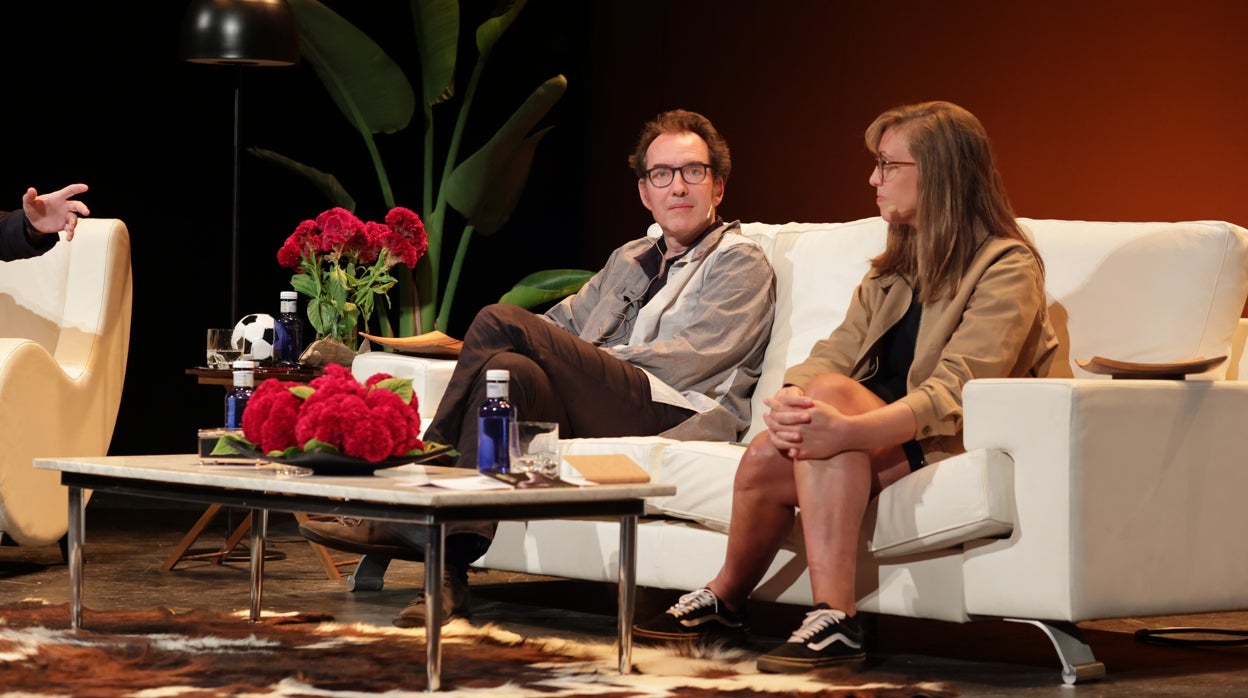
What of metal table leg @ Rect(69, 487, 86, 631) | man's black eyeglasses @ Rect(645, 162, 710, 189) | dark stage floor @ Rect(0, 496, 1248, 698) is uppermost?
man's black eyeglasses @ Rect(645, 162, 710, 189)

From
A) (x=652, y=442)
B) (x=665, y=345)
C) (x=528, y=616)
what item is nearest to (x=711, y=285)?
(x=665, y=345)

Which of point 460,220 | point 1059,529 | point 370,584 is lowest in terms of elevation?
point 370,584

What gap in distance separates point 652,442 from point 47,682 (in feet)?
4.36

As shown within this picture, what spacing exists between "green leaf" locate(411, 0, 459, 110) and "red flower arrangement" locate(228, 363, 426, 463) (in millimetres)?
3505

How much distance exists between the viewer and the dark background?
5.45m

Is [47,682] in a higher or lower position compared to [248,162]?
lower

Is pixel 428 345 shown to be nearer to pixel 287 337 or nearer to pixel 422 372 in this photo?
pixel 422 372

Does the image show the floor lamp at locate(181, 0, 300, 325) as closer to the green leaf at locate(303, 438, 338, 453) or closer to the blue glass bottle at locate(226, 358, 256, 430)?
the blue glass bottle at locate(226, 358, 256, 430)

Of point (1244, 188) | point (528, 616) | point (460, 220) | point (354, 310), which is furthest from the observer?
point (460, 220)

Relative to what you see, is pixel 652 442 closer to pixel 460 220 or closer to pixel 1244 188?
pixel 1244 188

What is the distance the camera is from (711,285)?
376 centimetres

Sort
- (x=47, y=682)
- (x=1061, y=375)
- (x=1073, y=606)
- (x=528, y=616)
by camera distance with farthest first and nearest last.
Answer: (x=528, y=616) → (x=1061, y=375) → (x=1073, y=606) → (x=47, y=682)

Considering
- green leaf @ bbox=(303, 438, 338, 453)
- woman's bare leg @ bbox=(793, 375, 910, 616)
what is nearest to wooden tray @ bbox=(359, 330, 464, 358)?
green leaf @ bbox=(303, 438, 338, 453)

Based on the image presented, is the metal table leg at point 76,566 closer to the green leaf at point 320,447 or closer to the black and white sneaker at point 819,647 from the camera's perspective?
the green leaf at point 320,447
